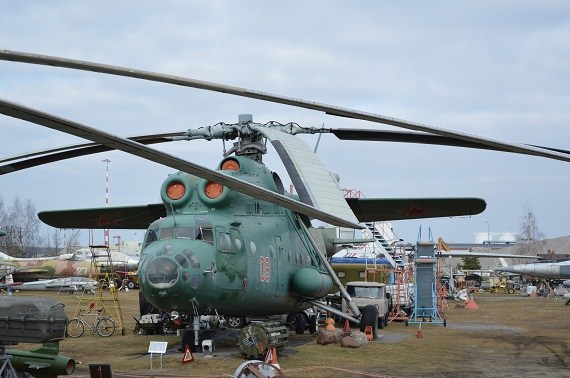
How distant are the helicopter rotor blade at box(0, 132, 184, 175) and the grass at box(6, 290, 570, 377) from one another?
4.30 metres

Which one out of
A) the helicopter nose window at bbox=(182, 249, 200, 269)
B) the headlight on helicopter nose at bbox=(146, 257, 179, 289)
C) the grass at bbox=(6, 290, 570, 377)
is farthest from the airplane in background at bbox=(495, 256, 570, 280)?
the headlight on helicopter nose at bbox=(146, 257, 179, 289)

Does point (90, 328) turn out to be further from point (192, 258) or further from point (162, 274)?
point (162, 274)

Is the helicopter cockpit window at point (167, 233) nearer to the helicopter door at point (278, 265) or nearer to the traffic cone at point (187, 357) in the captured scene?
the traffic cone at point (187, 357)

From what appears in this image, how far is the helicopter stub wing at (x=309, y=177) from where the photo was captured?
13404 mm

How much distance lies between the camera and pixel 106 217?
22125 mm

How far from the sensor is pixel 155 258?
15211mm

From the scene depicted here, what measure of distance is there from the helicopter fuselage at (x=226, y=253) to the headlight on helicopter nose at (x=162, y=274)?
0.8 inches

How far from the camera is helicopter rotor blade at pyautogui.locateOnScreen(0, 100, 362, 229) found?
7.59 m

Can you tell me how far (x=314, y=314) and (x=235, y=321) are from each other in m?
2.89

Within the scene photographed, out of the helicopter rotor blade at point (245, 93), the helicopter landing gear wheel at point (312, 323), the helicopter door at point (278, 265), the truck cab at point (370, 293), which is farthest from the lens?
the truck cab at point (370, 293)

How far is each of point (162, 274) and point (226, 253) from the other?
1.82 metres

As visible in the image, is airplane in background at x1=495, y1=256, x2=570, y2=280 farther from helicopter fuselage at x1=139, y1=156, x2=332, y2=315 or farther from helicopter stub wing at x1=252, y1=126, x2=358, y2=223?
helicopter stub wing at x1=252, y1=126, x2=358, y2=223

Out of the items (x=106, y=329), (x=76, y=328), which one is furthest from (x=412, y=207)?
(x=76, y=328)

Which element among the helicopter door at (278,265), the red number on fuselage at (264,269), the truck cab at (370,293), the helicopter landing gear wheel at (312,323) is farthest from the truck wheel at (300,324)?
the red number on fuselage at (264,269)
